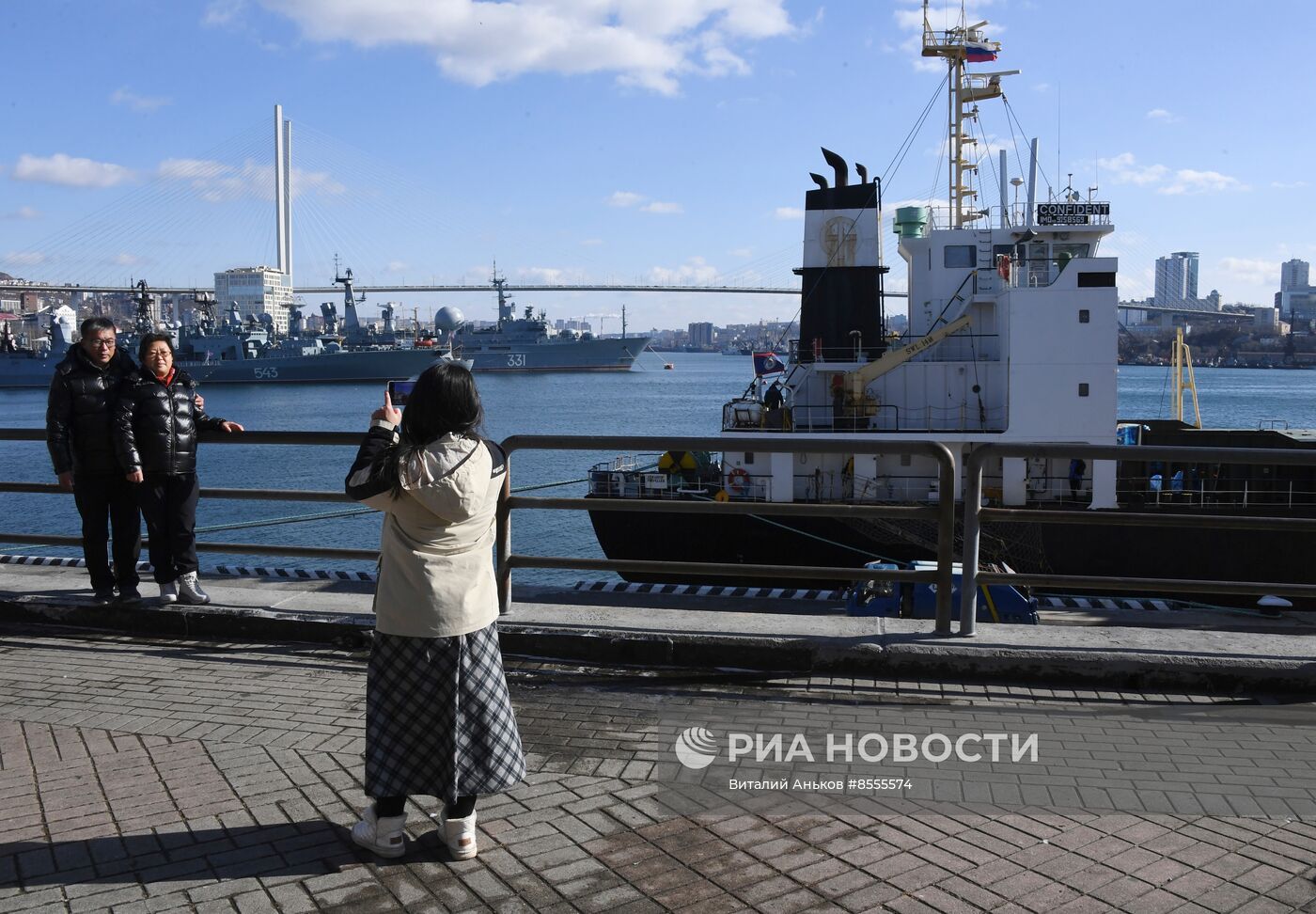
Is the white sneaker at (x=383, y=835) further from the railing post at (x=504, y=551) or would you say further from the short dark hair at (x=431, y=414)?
the railing post at (x=504, y=551)

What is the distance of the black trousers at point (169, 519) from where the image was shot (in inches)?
236

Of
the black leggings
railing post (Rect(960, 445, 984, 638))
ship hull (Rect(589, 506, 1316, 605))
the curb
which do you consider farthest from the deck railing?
ship hull (Rect(589, 506, 1316, 605))

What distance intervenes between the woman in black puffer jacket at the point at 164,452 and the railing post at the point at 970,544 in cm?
388

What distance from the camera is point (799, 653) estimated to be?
5.39 m

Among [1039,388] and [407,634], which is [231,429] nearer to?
[407,634]

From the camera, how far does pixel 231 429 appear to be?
20.1 ft

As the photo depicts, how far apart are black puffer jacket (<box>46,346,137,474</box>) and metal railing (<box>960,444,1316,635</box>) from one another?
442cm

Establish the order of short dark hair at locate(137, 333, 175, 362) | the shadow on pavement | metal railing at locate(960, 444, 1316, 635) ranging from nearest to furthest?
the shadow on pavement → metal railing at locate(960, 444, 1316, 635) → short dark hair at locate(137, 333, 175, 362)

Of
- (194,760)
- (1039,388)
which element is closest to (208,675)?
(194,760)

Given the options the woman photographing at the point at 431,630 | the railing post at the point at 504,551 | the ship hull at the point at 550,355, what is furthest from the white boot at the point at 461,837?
the ship hull at the point at 550,355

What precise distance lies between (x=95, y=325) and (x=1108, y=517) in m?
5.20

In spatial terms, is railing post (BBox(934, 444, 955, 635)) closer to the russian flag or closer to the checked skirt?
the checked skirt

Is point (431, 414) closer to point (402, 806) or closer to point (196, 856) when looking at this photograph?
point (402, 806)

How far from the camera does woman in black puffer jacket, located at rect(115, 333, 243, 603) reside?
5828 mm
